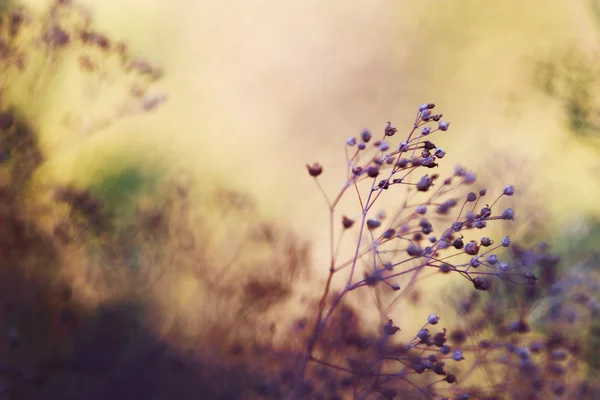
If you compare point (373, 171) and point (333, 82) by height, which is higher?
point (333, 82)

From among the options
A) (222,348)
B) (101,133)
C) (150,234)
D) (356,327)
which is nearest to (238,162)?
(101,133)

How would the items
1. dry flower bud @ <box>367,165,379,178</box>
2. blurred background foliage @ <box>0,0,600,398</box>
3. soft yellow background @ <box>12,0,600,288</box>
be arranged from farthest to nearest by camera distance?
1. soft yellow background @ <box>12,0,600,288</box>
2. blurred background foliage @ <box>0,0,600,398</box>
3. dry flower bud @ <box>367,165,379,178</box>

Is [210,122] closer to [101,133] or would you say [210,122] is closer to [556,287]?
[101,133]

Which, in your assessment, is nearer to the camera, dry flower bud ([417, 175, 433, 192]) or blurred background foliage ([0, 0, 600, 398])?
dry flower bud ([417, 175, 433, 192])

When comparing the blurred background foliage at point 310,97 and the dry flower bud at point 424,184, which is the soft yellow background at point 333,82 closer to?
the blurred background foliage at point 310,97

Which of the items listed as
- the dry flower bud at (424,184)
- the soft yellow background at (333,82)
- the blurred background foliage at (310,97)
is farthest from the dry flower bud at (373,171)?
the soft yellow background at (333,82)

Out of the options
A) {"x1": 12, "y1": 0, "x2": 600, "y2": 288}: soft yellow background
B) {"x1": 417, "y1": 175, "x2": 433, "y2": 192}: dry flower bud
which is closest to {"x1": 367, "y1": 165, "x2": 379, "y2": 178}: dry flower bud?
{"x1": 417, "y1": 175, "x2": 433, "y2": 192}: dry flower bud

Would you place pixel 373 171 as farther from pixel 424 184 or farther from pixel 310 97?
pixel 310 97

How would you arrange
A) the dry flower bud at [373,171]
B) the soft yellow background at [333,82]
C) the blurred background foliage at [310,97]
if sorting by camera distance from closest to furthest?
the dry flower bud at [373,171], the blurred background foliage at [310,97], the soft yellow background at [333,82]

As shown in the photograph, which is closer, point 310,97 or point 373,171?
point 373,171

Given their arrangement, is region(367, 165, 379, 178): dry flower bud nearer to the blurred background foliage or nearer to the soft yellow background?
the blurred background foliage

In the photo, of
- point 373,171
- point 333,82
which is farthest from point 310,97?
point 373,171
